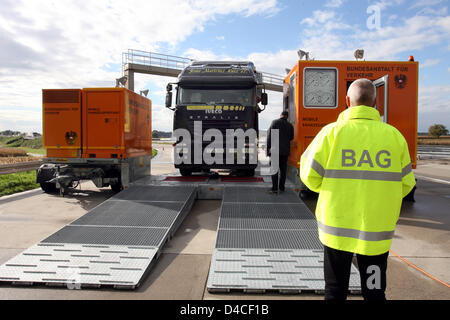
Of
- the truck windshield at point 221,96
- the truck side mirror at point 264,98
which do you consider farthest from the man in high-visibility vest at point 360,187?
the truck side mirror at point 264,98

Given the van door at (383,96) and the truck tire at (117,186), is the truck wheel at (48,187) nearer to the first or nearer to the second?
the truck tire at (117,186)

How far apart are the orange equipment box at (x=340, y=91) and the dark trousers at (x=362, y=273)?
5.27m

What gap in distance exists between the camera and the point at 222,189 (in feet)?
26.7

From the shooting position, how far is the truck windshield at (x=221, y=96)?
8984 millimetres

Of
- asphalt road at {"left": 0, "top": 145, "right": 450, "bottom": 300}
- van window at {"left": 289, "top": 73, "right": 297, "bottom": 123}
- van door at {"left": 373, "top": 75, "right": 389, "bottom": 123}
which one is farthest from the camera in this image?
van window at {"left": 289, "top": 73, "right": 297, "bottom": 123}

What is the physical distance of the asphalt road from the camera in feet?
12.0

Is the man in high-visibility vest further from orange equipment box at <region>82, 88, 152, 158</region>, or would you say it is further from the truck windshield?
orange equipment box at <region>82, 88, 152, 158</region>

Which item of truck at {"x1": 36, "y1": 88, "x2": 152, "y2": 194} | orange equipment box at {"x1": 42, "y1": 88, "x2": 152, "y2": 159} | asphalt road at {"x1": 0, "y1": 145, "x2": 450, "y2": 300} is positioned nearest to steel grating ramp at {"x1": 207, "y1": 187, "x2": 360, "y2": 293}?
asphalt road at {"x1": 0, "y1": 145, "x2": 450, "y2": 300}

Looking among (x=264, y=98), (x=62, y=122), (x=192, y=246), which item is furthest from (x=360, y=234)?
(x=62, y=122)

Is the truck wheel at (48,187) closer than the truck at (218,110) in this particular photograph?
No

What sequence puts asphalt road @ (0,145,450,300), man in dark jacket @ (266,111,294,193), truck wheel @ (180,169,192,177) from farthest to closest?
truck wheel @ (180,169,192,177), man in dark jacket @ (266,111,294,193), asphalt road @ (0,145,450,300)

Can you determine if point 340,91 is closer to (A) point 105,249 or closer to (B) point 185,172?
(B) point 185,172

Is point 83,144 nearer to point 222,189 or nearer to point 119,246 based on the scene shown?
point 222,189

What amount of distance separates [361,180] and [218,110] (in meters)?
6.90
